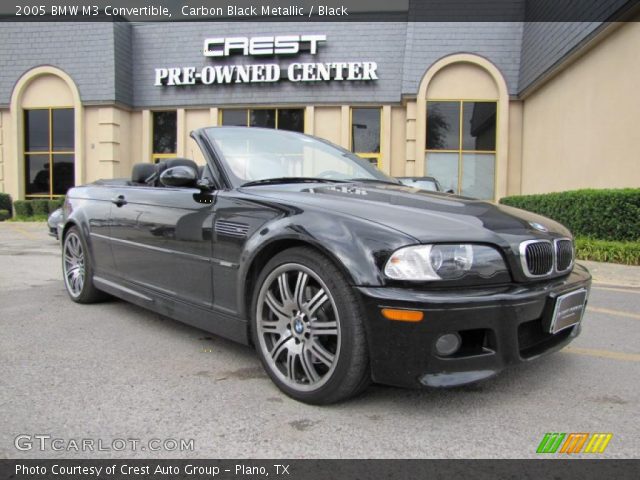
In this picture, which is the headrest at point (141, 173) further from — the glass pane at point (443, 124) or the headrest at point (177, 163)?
the glass pane at point (443, 124)

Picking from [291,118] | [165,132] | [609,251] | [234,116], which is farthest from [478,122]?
[165,132]

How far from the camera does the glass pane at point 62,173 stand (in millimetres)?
18297

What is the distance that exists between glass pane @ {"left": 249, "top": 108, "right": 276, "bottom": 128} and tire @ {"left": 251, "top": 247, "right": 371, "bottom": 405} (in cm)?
1532

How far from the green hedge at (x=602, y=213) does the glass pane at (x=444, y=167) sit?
6004 millimetres

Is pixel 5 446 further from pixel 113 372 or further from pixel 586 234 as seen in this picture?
pixel 586 234

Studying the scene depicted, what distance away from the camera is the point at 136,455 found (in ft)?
6.79

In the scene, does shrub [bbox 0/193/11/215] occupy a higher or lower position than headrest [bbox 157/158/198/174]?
lower

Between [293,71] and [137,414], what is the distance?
617 inches

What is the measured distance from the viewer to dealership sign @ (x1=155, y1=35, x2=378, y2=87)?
54.1ft

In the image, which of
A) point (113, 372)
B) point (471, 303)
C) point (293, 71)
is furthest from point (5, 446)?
point (293, 71)

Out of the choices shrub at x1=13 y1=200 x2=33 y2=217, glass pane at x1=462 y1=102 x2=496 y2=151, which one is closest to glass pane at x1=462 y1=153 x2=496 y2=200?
glass pane at x1=462 y1=102 x2=496 y2=151

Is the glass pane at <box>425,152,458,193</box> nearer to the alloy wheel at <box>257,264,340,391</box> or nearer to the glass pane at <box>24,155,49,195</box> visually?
the glass pane at <box>24,155,49,195</box>

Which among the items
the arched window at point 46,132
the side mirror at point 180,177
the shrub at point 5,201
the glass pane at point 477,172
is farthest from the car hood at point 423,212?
the shrub at point 5,201

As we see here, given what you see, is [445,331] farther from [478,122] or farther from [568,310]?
[478,122]
